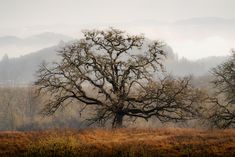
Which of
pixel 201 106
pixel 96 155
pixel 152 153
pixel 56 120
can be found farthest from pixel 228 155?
pixel 56 120

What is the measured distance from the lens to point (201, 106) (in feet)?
126

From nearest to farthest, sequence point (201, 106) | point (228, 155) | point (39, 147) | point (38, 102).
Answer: point (228, 155) → point (39, 147) → point (201, 106) → point (38, 102)

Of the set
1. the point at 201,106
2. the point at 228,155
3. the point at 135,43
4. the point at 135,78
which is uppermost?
the point at 135,43

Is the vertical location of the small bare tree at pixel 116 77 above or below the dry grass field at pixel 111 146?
above

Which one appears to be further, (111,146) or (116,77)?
(116,77)

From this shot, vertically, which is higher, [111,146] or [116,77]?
[116,77]

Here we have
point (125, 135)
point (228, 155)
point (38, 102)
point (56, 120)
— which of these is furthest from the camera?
point (38, 102)

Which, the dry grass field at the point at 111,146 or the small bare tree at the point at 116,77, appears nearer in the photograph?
the dry grass field at the point at 111,146

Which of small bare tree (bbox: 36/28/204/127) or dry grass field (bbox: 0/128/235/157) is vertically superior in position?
small bare tree (bbox: 36/28/204/127)

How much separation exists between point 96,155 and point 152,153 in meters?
2.82

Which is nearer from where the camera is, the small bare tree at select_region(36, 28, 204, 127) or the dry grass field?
the dry grass field

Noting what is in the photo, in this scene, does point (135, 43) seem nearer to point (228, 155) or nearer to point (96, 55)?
point (96, 55)

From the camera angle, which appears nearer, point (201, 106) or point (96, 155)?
point (96, 155)

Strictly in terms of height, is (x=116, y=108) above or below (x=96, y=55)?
below
